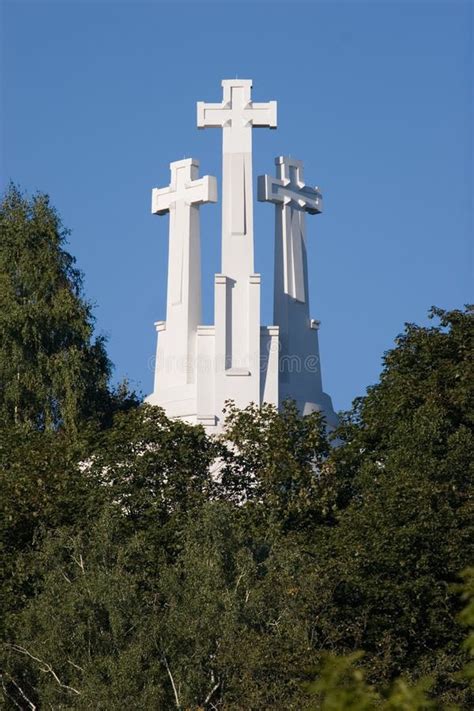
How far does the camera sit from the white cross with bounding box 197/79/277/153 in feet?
173

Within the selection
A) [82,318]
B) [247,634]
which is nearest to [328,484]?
[247,634]

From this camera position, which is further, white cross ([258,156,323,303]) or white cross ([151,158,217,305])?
white cross ([258,156,323,303])

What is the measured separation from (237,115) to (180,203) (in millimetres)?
2996

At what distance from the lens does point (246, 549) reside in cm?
3559

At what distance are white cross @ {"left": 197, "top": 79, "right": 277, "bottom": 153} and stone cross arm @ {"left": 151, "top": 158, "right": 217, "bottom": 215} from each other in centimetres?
115

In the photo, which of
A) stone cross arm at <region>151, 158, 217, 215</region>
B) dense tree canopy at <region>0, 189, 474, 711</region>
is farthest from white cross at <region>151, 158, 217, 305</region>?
dense tree canopy at <region>0, 189, 474, 711</region>

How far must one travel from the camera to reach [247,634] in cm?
3325

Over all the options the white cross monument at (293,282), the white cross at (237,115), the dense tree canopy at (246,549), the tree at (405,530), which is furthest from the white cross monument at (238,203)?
the tree at (405,530)

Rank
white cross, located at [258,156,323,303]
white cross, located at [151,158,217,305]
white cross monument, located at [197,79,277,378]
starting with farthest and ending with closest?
white cross, located at [258,156,323,303] → white cross, located at [151,158,217,305] → white cross monument, located at [197,79,277,378]

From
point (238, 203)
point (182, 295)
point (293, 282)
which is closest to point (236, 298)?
point (182, 295)

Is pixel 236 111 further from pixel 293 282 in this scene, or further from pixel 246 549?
pixel 246 549

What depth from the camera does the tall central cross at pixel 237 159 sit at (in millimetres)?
52062

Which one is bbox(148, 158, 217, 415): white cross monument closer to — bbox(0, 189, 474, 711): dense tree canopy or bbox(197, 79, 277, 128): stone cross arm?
bbox(197, 79, 277, 128): stone cross arm

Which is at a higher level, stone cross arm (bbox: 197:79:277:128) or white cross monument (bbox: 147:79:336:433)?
stone cross arm (bbox: 197:79:277:128)
